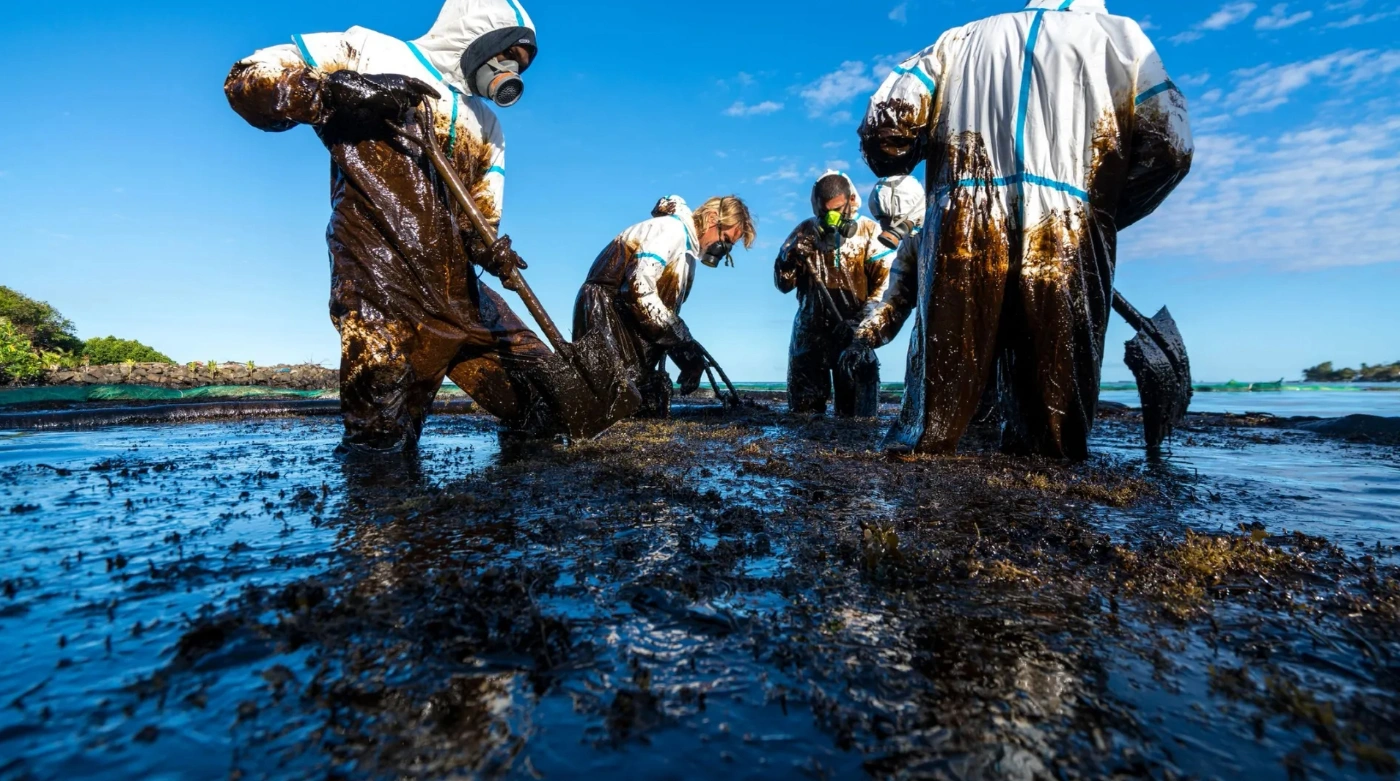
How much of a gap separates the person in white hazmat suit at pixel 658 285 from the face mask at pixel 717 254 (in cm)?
1

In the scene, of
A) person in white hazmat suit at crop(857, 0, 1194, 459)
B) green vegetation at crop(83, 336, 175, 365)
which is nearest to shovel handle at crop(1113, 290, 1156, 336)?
person in white hazmat suit at crop(857, 0, 1194, 459)

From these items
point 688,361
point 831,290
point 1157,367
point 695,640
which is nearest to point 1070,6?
point 1157,367

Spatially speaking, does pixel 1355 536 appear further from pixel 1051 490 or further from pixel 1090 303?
pixel 1090 303

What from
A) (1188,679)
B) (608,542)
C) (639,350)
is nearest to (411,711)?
(608,542)

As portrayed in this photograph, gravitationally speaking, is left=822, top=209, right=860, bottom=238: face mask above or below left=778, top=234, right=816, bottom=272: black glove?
above

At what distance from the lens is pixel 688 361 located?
7.68 meters

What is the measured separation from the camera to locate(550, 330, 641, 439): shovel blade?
14.1ft

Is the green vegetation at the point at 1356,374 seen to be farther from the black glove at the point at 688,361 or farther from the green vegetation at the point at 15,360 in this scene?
the green vegetation at the point at 15,360

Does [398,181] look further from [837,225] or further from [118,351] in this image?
[118,351]

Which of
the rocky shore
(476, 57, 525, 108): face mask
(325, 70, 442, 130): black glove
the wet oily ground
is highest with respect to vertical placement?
(476, 57, 525, 108): face mask

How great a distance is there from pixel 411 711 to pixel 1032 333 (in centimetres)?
315

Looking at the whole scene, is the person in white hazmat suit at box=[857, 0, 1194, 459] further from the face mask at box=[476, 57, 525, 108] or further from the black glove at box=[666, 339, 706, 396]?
the black glove at box=[666, 339, 706, 396]

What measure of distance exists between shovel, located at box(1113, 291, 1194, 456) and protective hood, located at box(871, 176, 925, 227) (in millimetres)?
3058

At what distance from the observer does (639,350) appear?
24.4 ft
